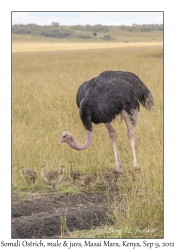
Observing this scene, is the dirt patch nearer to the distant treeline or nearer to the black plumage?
the black plumage

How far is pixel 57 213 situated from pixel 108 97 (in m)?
2.44

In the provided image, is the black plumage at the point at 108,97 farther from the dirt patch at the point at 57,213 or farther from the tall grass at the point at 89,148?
the dirt patch at the point at 57,213

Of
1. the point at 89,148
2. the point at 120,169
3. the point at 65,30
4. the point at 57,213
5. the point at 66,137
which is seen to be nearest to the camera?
the point at 57,213

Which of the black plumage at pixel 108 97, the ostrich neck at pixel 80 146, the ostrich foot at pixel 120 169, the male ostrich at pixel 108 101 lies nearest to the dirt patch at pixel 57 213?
the ostrich foot at pixel 120 169

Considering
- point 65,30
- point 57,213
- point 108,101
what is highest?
point 65,30

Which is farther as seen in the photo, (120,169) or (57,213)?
(120,169)

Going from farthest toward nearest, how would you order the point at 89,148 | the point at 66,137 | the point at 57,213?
the point at 89,148, the point at 66,137, the point at 57,213

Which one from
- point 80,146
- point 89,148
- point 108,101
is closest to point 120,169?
point 80,146

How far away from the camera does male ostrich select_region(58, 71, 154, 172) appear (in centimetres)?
846

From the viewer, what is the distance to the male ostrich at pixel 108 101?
8461 millimetres

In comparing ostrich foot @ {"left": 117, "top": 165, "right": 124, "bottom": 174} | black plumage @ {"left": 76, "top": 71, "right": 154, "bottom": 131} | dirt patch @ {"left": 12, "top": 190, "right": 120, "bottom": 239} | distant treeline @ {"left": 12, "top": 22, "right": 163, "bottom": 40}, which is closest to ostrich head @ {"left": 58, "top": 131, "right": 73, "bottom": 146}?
black plumage @ {"left": 76, "top": 71, "right": 154, "bottom": 131}

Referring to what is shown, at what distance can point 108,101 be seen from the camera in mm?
8484

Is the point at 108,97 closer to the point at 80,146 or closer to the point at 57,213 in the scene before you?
the point at 80,146
